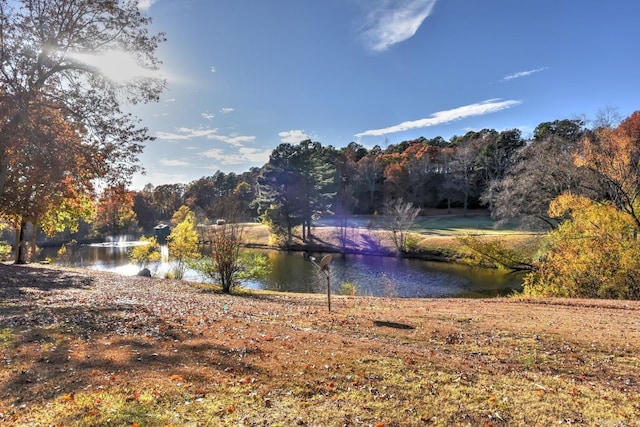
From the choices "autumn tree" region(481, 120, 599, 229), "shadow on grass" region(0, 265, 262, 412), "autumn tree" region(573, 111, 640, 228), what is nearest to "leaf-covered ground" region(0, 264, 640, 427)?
"shadow on grass" region(0, 265, 262, 412)

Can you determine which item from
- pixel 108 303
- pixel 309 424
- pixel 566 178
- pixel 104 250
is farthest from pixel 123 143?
pixel 104 250

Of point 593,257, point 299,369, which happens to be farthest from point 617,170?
point 299,369

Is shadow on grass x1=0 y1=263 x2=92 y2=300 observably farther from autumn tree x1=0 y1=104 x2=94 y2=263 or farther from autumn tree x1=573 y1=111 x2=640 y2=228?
autumn tree x1=573 y1=111 x2=640 y2=228

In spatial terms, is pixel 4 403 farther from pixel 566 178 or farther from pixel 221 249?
pixel 566 178

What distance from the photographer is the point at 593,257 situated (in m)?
19.2

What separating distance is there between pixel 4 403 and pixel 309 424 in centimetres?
365

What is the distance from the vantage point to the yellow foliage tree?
18.5 meters

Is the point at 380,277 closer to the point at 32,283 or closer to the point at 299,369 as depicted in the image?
the point at 32,283

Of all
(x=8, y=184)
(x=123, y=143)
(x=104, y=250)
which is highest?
(x=123, y=143)

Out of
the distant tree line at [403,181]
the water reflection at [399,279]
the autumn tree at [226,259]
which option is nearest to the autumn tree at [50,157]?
the autumn tree at [226,259]

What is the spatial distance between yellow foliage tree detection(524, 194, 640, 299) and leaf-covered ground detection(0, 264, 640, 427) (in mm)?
10354

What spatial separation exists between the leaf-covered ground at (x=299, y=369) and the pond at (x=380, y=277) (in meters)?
17.6

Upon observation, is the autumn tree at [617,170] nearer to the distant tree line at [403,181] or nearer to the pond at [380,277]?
the distant tree line at [403,181]

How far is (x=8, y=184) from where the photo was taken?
16.2 meters
